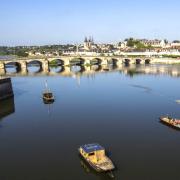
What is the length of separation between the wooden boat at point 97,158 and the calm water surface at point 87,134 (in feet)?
1.31

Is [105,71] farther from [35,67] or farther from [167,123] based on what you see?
[167,123]

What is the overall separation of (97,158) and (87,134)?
20.6ft

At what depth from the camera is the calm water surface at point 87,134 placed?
19.8 metres

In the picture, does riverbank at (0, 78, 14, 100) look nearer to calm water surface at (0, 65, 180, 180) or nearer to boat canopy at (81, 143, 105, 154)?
calm water surface at (0, 65, 180, 180)

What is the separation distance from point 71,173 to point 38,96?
88.0 ft

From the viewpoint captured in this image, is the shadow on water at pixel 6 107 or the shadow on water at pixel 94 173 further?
the shadow on water at pixel 6 107

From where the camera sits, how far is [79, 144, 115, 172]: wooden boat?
19016 millimetres

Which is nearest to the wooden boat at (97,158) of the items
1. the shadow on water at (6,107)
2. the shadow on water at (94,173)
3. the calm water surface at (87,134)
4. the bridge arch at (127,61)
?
the shadow on water at (94,173)

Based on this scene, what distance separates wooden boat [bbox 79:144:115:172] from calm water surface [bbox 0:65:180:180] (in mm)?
399

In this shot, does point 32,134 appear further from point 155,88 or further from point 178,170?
point 155,88

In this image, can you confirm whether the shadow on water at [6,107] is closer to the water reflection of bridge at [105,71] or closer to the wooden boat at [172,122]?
the wooden boat at [172,122]

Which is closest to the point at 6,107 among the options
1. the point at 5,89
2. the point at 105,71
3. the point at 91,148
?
the point at 5,89

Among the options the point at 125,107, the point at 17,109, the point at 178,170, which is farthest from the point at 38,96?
the point at 178,170

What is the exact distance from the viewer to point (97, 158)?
1997 cm
